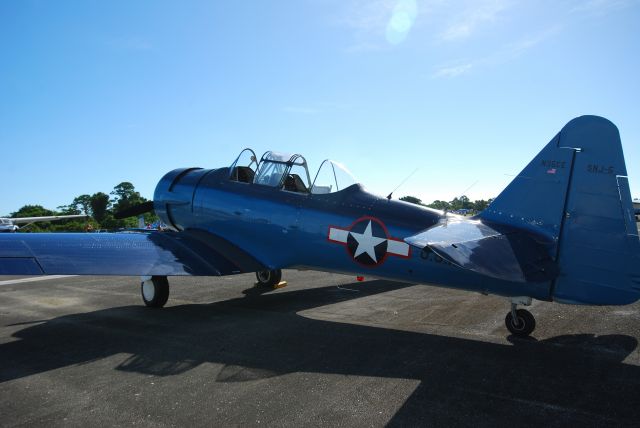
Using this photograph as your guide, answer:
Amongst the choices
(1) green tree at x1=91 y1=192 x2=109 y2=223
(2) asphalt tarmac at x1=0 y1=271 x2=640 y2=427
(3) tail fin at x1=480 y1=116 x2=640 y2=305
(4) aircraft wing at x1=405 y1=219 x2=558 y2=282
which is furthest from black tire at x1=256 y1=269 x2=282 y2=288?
(1) green tree at x1=91 y1=192 x2=109 y2=223

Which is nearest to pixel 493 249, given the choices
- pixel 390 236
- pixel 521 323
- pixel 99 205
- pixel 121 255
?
pixel 521 323

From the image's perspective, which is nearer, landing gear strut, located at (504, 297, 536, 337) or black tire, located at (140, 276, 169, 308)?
landing gear strut, located at (504, 297, 536, 337)

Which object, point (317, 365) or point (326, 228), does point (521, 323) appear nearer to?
point (317, 365)

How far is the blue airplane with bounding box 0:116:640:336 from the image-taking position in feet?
14.4

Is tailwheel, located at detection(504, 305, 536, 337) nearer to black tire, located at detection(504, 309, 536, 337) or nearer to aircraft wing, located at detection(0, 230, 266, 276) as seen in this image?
black tire, located at detection(504, 309, 536, 337)

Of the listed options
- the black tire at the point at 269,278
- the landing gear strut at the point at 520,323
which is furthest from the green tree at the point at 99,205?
the landing gear strut at the point at 520,323

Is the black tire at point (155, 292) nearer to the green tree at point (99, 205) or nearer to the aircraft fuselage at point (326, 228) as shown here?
the aircraft fuselage at point (326, 228)

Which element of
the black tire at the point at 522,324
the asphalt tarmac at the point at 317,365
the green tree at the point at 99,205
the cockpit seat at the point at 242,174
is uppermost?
the green tree at the point at 99,205

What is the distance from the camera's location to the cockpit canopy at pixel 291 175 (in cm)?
679

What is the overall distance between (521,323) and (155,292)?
217 inches

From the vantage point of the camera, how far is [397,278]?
5.75 metres

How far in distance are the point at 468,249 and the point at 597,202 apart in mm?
1557

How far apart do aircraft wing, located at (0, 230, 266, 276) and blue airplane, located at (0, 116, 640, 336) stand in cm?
2

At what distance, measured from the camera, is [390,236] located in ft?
18.8
